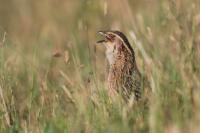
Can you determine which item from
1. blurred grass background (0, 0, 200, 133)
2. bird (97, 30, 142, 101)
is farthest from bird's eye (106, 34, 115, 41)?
blurred grass background (0, 0, 200, 133)

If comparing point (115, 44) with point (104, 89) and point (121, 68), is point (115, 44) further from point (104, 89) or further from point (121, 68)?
point (104, 89)

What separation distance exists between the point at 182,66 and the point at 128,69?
0.81 meters

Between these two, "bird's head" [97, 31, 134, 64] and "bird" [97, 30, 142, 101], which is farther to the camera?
"bird's head" [97, 31, 134, 64]

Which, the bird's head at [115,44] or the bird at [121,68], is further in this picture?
the bird's head at [115,44]

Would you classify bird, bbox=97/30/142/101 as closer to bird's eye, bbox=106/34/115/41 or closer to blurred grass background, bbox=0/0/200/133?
bird's eye, bbox=106/34/115/41

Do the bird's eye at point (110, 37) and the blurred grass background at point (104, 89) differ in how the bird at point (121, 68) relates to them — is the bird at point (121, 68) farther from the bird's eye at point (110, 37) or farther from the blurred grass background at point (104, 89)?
the blurred grass background at point (104, 89)

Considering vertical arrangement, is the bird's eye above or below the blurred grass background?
above

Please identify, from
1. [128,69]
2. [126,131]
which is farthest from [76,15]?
[126,131]

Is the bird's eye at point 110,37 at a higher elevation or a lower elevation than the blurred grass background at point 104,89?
higher

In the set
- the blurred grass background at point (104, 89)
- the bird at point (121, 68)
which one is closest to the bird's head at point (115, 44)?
the bird at point (121, 68)

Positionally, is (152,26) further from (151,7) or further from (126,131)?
(126,131)

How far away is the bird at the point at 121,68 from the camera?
22.9 ft

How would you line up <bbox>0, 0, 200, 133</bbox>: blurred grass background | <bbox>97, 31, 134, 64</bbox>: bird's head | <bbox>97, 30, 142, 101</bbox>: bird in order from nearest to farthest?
<bbox>0, 0, 200, 133</bbox>: blurred grass background, <bbox>97, 30, 142, 101</bbox>: bird, <bbox>97, 31, 134, 64</bbox>: bird's head

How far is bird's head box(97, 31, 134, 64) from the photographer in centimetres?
760
